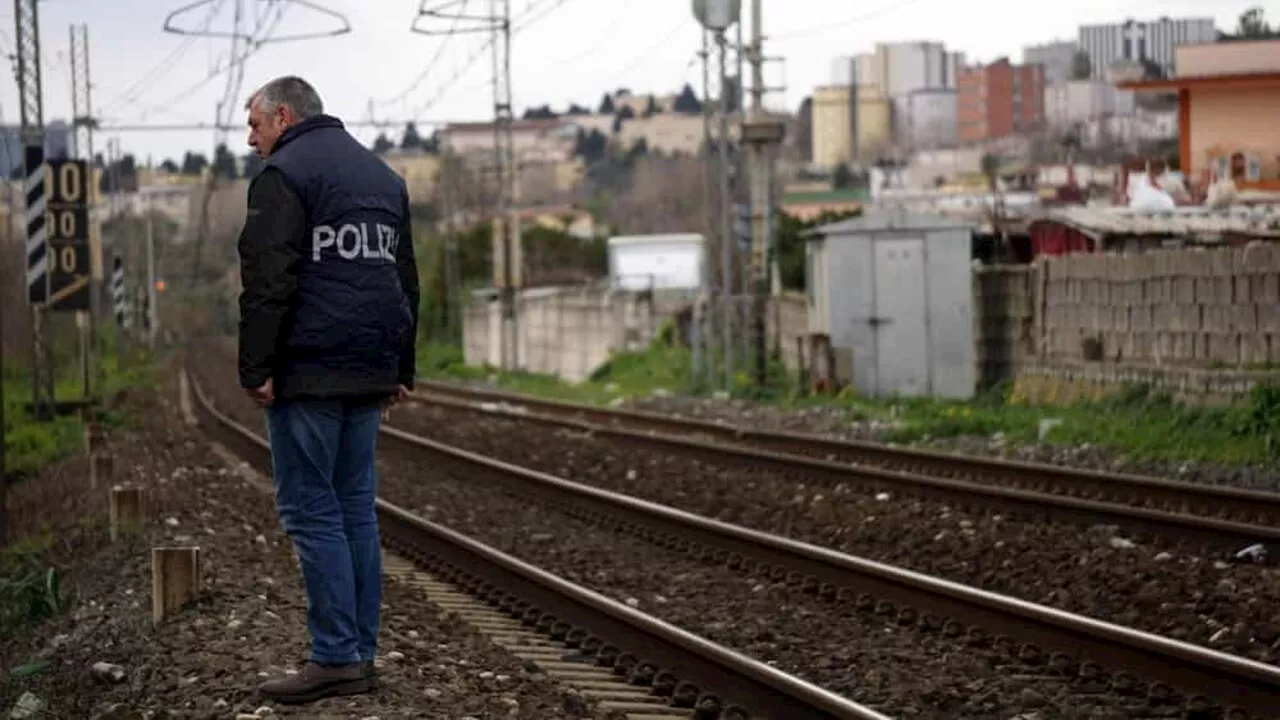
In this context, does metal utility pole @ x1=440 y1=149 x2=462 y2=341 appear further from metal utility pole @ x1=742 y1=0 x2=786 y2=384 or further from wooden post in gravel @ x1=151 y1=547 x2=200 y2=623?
wooden post in gravel @ x1=151 y1=547 x2=200 y2=623

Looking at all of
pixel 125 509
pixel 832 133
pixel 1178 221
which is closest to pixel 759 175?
pixel 1178 221

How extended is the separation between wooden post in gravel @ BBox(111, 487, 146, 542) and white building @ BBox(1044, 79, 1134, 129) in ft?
335

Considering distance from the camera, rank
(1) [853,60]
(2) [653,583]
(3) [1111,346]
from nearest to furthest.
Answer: (2) [653,583], (3) [1111,346], (1) [853,60]

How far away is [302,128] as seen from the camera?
7273 mm

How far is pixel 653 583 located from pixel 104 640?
366cm

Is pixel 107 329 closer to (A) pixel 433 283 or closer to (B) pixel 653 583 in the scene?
(A) pixel 433 283

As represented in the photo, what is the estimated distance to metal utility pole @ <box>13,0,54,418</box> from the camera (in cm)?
2423

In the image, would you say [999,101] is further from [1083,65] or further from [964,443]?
[964,443]

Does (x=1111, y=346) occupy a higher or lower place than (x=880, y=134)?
lower

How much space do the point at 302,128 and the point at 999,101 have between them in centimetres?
15999

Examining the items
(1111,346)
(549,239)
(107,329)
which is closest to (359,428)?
(1111,346)

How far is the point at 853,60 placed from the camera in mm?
172250

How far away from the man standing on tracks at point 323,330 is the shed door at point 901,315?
2063 cm

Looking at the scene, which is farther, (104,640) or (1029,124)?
(1029,124)
